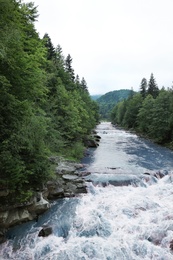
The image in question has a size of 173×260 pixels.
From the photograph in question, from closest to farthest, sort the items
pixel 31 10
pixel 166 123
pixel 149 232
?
pixel 149 232 < pixel 31 10 < pixel 166 123

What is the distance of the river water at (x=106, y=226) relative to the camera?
29.6 feet

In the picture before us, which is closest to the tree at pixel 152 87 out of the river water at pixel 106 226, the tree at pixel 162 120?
the tree at pixel 162 120

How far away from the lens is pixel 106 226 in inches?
429

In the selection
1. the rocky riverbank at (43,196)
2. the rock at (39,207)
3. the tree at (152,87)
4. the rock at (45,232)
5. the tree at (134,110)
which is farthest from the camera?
the tree at (134,110)

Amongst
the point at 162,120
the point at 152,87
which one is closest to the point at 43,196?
the point at 162,120

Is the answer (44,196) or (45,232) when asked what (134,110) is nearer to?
(44,196)

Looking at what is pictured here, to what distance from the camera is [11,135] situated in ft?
30.5

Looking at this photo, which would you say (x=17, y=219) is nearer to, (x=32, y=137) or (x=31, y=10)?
(x=32, y=137)

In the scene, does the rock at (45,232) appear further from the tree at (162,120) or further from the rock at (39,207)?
the tree at (162,120)

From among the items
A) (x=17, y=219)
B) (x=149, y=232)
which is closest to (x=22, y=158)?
(x=17, y=219)

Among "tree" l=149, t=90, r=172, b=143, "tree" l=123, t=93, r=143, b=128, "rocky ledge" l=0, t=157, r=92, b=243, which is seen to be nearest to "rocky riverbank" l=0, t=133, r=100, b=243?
"rocky ledge" l=0, t=157, r=92, b=243

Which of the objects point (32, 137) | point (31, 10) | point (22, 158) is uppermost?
point (31, 10)

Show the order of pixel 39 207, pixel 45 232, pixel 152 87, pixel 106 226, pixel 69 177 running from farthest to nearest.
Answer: pixel 152 87, pixel 69 177, pixel 39 207, pixel 106 226, pixel 45 232

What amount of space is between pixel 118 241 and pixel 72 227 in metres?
2.39
